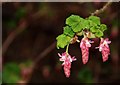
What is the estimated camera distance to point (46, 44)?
4645mm

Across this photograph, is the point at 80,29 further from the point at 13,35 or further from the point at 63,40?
the point at 13,35

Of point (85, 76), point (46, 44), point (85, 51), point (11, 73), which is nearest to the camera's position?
point (85, 51)

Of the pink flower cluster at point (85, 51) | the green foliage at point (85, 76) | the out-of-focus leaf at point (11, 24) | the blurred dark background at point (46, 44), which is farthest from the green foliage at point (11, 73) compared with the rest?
the pink flower cluster at point (85, 51)

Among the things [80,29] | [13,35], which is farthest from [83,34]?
[13,35]

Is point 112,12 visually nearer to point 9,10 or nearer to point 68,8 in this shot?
point 68,8

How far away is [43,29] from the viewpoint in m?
4.68

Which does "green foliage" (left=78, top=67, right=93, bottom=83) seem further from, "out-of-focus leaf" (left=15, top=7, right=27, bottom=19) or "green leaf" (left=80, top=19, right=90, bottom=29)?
"green leaf" (left=80, top=19, right=90, bottom=29)

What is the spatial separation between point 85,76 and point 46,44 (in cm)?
58

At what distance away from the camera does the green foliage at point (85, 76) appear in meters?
4.29

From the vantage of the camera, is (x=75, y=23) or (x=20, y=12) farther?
(x=20, y=12)

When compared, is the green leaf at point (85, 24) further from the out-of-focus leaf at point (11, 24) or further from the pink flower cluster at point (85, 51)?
the out-of-focus leaf at point (11, 24)

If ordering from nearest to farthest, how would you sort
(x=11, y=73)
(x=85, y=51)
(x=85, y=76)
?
(x=85, y=51)
(x=11, y=73)
(x=85, y=76)

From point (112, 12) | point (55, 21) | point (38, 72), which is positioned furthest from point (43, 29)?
Answer: point (112, 12)

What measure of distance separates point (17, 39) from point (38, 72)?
0.42m
